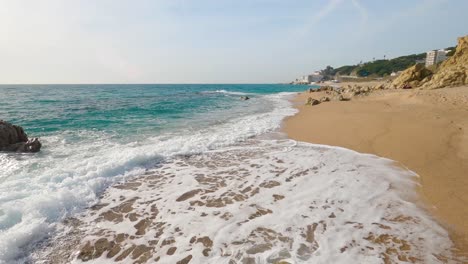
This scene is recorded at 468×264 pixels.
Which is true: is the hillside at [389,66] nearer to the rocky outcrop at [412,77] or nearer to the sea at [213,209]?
the rocky outcrop at [412,77]

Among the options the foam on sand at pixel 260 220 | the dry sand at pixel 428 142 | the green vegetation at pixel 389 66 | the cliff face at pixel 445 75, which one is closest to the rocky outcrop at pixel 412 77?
the cliff face at pixel 445 75

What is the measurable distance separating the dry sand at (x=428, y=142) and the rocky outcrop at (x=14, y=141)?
9.87 metres

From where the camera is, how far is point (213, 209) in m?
4.46

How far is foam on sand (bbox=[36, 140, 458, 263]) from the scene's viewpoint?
329cm

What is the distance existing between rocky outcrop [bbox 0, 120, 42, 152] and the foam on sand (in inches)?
203

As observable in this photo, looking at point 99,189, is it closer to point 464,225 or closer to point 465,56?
point 464,225

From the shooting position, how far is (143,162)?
7.13m

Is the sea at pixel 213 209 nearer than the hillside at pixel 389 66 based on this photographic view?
Yes

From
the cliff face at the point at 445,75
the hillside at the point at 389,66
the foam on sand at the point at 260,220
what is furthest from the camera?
the hillside at the point at 389,66

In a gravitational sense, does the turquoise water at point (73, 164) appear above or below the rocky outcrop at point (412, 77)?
below

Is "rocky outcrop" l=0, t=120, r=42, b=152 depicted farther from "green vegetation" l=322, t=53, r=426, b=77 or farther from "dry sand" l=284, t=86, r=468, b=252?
"green vegetation" l=322, t=53, r=426, b=77

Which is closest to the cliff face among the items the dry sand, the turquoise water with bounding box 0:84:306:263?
the dry sand

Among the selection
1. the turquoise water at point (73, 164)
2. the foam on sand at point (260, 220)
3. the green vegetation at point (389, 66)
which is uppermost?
the green vegetation at point (389, 66)

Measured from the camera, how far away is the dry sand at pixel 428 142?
430 centimetres
